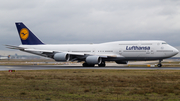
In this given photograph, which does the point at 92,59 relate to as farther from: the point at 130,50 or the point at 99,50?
the point at 130,50

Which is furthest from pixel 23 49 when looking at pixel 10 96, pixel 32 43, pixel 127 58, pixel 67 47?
pixel 10 96

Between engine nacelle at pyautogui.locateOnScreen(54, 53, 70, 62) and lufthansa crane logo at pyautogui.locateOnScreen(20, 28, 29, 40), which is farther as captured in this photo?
lufthansa crane logo at pyautogui.locateOnScreen(20, 28, 29, 40)

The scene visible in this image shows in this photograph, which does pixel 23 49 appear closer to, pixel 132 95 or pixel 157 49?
pixel 157 49

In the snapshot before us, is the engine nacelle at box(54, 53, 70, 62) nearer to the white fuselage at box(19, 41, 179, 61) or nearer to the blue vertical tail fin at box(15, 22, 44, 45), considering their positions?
the white fuselage at box(19, 41, 179, 61)

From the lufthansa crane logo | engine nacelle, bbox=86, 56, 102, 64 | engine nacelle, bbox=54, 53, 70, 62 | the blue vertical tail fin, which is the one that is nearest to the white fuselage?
engine nacelle, bbox=86, 56, 102, 64

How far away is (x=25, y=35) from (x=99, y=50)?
60.2ft

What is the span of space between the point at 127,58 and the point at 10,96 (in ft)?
121

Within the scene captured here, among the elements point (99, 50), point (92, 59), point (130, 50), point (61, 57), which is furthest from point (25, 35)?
point (130, 50)

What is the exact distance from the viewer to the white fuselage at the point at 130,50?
4688 centimetres

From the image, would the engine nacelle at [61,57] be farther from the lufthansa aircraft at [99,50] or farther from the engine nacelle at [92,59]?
the engine nacelle at [92,59]

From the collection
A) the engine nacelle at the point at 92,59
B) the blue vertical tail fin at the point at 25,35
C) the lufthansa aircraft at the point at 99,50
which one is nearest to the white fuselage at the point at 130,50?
the lufthansa aircraft at the point at 99,50

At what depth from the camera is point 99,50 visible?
5244 cm

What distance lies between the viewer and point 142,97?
13750 millimetres

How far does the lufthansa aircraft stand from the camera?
155 feet
